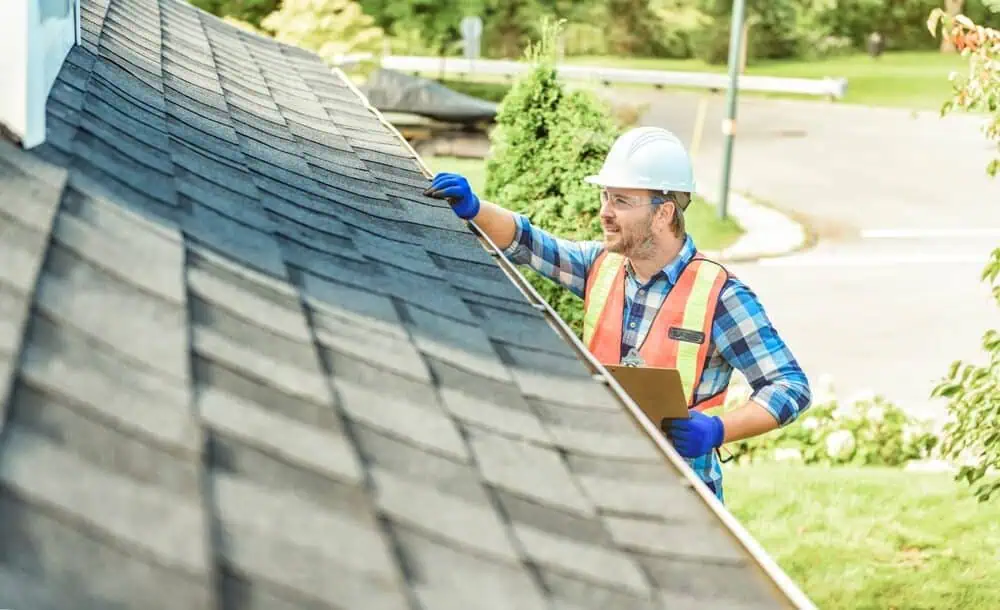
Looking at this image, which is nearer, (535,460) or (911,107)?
(535,460)

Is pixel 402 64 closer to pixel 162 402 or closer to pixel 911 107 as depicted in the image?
pixel 911 107

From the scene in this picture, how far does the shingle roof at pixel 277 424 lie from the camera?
1.72m

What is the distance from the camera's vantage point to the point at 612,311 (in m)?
5.04

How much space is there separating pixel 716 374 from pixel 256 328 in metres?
2.82

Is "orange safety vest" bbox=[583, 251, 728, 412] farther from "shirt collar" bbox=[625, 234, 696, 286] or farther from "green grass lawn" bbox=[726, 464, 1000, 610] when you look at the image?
"green grass lawn" bbox=[726, 464, 1000, 610]

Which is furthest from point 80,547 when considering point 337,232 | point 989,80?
point 989,80

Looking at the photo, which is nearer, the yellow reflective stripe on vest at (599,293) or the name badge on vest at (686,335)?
the name badge on vest at (686,335)

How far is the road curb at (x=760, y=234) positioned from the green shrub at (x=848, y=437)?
833cm

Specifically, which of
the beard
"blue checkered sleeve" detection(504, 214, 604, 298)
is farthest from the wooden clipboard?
"blue checkered sleeve" detection(504, 214, 604, 298)

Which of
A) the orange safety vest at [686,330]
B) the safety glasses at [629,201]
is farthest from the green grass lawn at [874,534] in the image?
the safety glasses at [629,201]

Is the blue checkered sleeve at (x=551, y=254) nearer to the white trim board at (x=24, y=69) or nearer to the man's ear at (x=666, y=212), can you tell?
the man's ear at (x=666, y=212)

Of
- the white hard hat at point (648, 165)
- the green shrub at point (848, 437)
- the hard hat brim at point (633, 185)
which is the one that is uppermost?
the white hard hat at point (648, 165)

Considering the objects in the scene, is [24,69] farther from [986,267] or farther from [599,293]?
[986,267]

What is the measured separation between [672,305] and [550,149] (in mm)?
6264
